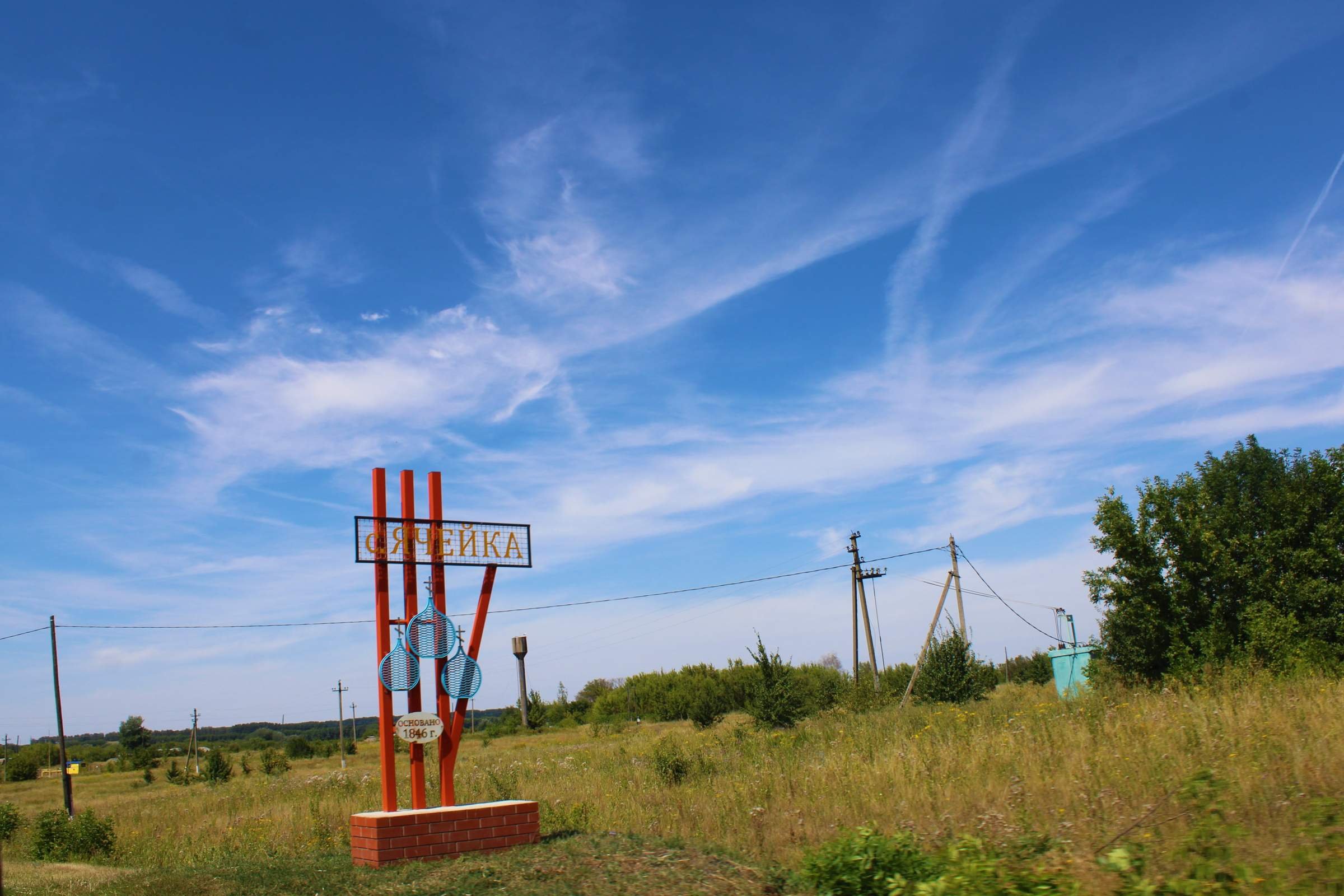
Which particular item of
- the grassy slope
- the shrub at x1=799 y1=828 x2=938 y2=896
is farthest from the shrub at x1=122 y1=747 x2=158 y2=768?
the shrub at x1=799 y1=828 x2=938 y2=896

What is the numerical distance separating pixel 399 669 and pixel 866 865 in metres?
6.53

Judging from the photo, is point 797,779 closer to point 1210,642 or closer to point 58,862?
point 58,862

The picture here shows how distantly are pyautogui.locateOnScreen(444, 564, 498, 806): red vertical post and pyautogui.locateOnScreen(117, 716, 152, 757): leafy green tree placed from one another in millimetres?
86692

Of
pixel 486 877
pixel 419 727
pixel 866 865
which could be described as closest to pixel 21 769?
pixel 419 727

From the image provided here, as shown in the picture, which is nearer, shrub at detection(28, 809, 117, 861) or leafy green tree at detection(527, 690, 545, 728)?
shrub at detection(28, 809, 117, 861)

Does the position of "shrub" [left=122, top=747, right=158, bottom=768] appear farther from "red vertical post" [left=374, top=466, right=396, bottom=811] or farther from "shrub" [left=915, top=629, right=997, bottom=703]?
"red vertical post" [left=374, top=466, right=396, bottom=811]

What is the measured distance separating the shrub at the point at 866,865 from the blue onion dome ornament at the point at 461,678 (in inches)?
230

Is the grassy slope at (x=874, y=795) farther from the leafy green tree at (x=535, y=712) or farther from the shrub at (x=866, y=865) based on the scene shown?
the leafy green tree at (x=535, y=712)

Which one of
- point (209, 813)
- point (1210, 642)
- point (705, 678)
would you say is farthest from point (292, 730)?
point (1210, 642)

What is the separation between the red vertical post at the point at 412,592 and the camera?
11.1 meters

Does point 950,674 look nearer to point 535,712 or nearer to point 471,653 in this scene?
point 471,653

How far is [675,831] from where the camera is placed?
12.3 m

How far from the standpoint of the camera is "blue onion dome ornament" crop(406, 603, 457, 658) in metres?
11.3

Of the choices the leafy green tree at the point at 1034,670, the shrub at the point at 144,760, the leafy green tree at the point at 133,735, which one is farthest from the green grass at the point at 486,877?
the leafy green tree at the point at 133,735
